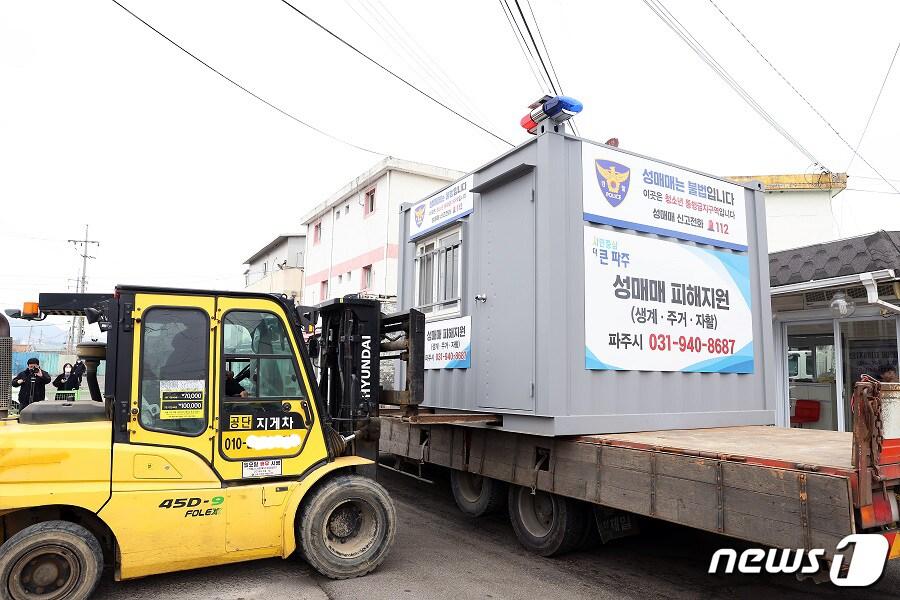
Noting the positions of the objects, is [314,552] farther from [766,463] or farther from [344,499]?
[766,463]

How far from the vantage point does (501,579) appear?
18.0 ft

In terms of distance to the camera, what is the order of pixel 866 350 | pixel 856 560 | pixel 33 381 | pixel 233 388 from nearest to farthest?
1. pixel 856 560
2. pixel 233 388
3. pixel 33 381
4. pixel 866 350

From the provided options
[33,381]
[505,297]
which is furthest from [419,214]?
[33,381]

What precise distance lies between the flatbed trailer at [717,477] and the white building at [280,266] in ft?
81.3

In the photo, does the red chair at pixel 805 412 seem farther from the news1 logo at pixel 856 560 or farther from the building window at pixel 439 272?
the news1 logo at pixel 856 560

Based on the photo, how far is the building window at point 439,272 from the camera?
7738 millimetres

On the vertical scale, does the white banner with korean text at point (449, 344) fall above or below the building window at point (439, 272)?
below

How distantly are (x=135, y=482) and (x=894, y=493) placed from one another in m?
5.10

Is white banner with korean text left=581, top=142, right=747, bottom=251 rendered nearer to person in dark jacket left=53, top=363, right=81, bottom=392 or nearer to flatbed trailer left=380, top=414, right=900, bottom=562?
flatbed trailer left=380, top=414, right=900, bottom=562

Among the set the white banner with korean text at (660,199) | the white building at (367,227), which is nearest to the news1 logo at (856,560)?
the white banner with korean text at (660,199)

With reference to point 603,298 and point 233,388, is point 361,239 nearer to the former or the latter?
point 603,298

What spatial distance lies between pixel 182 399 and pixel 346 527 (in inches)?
69.8

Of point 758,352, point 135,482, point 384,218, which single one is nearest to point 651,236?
point 758,352

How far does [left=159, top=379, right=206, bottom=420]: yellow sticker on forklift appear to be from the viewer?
5016mm
